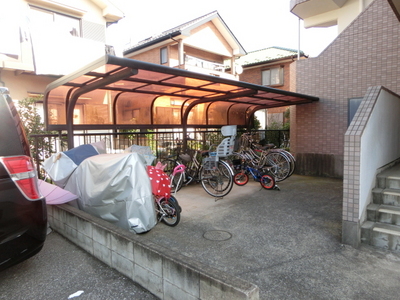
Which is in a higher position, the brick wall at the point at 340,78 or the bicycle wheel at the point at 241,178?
the brick wall at the point at 340,78

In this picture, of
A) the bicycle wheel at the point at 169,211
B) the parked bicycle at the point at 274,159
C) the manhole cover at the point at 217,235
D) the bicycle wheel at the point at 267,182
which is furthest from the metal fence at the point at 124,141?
the manhole cover at the point at 217,235

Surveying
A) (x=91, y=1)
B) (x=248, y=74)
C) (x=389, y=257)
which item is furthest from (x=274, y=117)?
(x=389, y=257)

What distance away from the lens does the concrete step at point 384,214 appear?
11.1ft

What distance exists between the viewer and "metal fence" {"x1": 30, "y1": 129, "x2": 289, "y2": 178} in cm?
562

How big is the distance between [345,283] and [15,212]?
3.12 m

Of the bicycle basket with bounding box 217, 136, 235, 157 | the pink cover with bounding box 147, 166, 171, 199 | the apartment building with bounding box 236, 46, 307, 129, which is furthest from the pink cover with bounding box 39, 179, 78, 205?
the apartment building with bounding box 236, 46, 307, 129

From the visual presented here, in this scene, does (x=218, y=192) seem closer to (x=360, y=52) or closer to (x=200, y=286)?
(x=200, y=286)

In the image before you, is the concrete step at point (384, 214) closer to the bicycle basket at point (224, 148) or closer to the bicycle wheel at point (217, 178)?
the bicycle wheel at point (217, 178)

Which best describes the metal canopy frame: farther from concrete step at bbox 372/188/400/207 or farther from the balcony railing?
the balcony railing

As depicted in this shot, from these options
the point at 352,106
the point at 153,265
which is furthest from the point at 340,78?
the point at 153,265

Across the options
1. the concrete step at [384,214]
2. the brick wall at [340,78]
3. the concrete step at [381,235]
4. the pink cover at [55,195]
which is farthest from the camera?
the brick wall at [340,78]

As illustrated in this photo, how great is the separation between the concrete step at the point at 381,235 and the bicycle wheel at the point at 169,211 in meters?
2.53

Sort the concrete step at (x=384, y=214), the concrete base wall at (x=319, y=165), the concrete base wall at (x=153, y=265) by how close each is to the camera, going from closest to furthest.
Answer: the concrete base wall at (x=153, y=265) → the concrete step at (x=384, y=214) → the concrete base wall at (x=319, y=165)

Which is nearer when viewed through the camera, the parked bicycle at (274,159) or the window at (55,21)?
the parked bicycle at (274,159)
